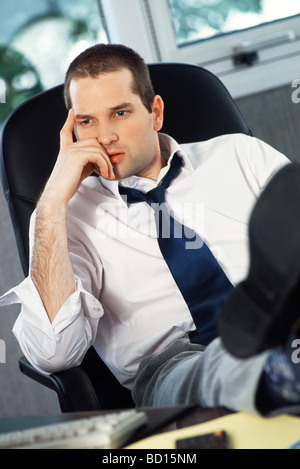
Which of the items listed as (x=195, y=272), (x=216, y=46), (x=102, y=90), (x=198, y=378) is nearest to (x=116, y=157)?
(x=102, y=90)

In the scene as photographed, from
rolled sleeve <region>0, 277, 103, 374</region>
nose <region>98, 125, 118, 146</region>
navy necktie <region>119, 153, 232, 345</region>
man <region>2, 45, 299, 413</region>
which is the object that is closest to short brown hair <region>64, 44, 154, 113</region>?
man <region>2, 45, 299, 413</region>

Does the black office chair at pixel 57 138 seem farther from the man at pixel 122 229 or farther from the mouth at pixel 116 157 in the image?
the mouth at pixel 116 157

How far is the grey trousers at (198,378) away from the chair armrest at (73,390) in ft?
0.38

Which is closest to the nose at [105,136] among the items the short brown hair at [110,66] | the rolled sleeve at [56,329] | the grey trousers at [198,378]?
the short brown hair at [110,66]

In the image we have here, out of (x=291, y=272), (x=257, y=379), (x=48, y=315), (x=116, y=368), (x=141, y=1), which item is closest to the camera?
(x=291, y=272)

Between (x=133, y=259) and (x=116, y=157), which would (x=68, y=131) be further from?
(x=133, y=259)

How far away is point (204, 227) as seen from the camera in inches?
56.9

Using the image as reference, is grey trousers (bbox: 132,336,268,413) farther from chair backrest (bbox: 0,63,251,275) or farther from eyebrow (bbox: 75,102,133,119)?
eyebrow (bbox: 75,102,133,119)

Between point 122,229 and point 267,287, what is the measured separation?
0.83 meters

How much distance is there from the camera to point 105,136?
4.64 feet

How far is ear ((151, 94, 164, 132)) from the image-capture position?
61.4 inches

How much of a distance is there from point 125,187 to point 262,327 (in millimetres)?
894
